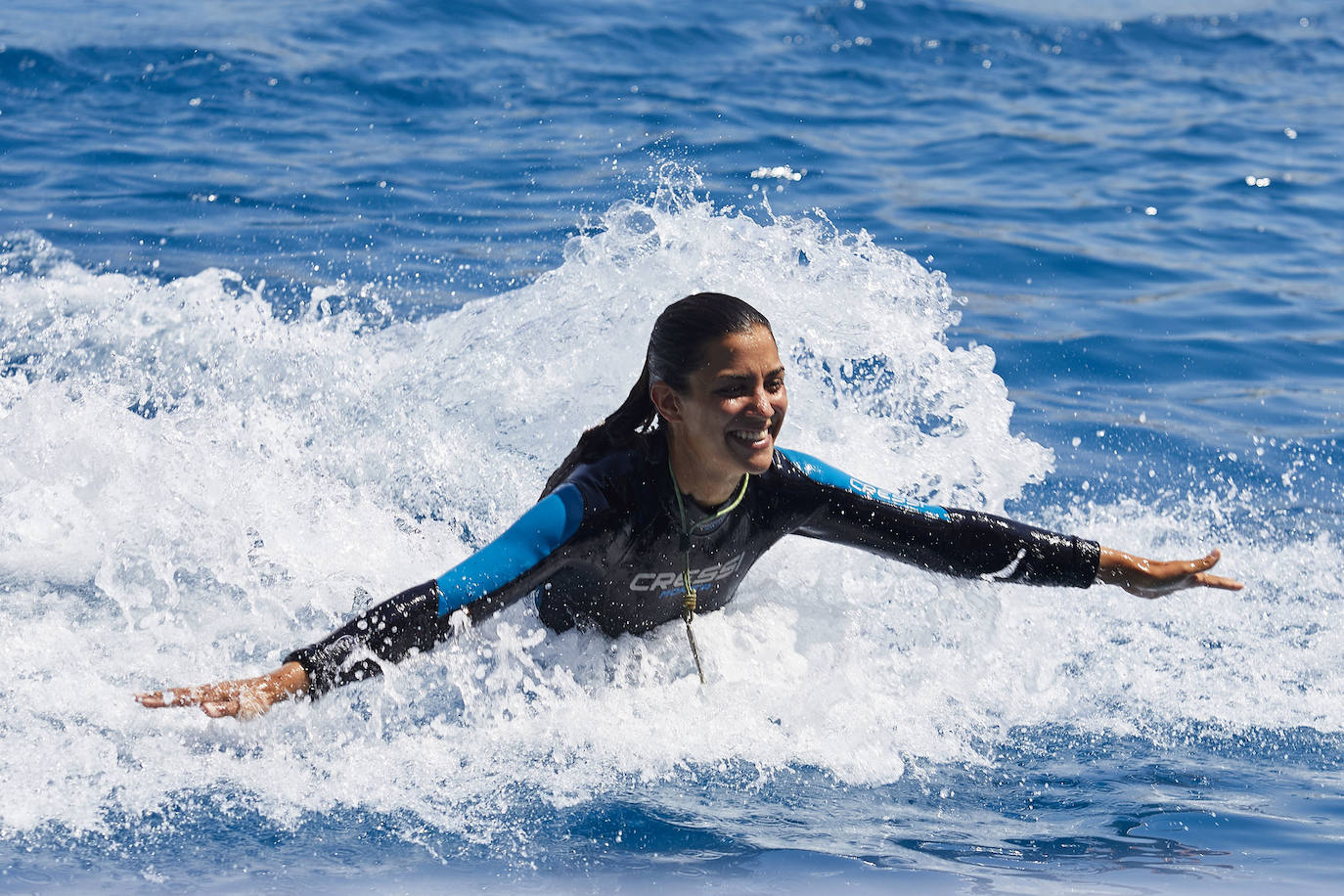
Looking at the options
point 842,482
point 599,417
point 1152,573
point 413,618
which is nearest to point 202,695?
point 413,618

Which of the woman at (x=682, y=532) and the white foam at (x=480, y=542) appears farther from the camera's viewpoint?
the white foam at (x=480, y=542)

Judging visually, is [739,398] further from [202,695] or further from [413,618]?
[202,695]

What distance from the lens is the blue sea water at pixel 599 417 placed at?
362cm

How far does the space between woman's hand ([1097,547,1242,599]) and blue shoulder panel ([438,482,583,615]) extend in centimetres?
162

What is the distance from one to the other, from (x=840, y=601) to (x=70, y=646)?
253 cm

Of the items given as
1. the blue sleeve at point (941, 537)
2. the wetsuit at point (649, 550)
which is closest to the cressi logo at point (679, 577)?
the wetsuit at point (649, 550)

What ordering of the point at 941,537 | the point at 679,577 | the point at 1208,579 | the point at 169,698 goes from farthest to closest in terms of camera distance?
the point at 1208,579 < the point at 941,537 < the point at 679,577 < the point at 169,698

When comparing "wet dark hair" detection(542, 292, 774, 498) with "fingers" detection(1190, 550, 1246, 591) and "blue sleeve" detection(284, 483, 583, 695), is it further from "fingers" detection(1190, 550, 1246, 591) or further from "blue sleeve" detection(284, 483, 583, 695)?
"fingers" detection(1190, 550, 1246, 591)

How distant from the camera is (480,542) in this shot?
5730mm

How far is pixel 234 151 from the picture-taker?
34.4ft

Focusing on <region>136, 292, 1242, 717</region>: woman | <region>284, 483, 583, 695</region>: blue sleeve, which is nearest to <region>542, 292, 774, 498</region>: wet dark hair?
<region>136, 292, 1242, 717</region>: woman

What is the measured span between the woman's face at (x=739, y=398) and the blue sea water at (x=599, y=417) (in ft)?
2.95

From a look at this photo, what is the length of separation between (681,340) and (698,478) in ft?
1.36

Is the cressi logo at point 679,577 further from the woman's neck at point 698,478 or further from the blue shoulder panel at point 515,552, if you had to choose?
the blue shoulder panel at point 515,552
